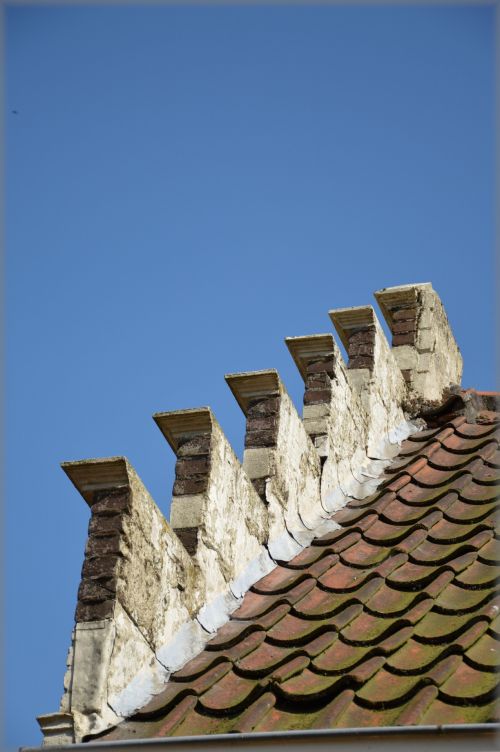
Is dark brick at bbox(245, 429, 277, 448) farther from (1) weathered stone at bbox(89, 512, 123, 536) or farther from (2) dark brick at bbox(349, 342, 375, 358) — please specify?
(2) dark brick at bbox(349, 342, 375, 358)

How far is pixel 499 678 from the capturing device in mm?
3838

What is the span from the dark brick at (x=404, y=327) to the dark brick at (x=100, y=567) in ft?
11.5

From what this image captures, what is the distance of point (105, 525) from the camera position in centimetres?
468

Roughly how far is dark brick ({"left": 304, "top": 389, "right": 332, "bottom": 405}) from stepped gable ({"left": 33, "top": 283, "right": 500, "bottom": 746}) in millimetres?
11

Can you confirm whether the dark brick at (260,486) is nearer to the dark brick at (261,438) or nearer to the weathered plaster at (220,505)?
the weathered plaster at (220,505)

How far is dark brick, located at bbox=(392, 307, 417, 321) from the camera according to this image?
25.4 ft

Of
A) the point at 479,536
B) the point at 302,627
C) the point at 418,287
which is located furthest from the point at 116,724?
the point at 418,287

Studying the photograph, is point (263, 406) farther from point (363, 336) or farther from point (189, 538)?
point (363, 336)

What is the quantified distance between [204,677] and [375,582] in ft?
2.53

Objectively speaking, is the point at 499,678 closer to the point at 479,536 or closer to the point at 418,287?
the point at 479,536

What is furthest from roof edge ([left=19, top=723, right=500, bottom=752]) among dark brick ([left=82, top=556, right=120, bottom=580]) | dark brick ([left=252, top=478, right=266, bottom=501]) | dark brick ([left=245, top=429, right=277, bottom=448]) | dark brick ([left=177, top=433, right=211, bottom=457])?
dark brick ([left=245, top=429, right=277, bottom=448])

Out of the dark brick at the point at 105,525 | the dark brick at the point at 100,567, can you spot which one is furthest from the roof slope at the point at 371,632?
the dark brick at the point at 105,525

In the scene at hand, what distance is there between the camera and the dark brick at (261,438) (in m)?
5.67

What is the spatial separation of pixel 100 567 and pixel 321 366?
2068mm
